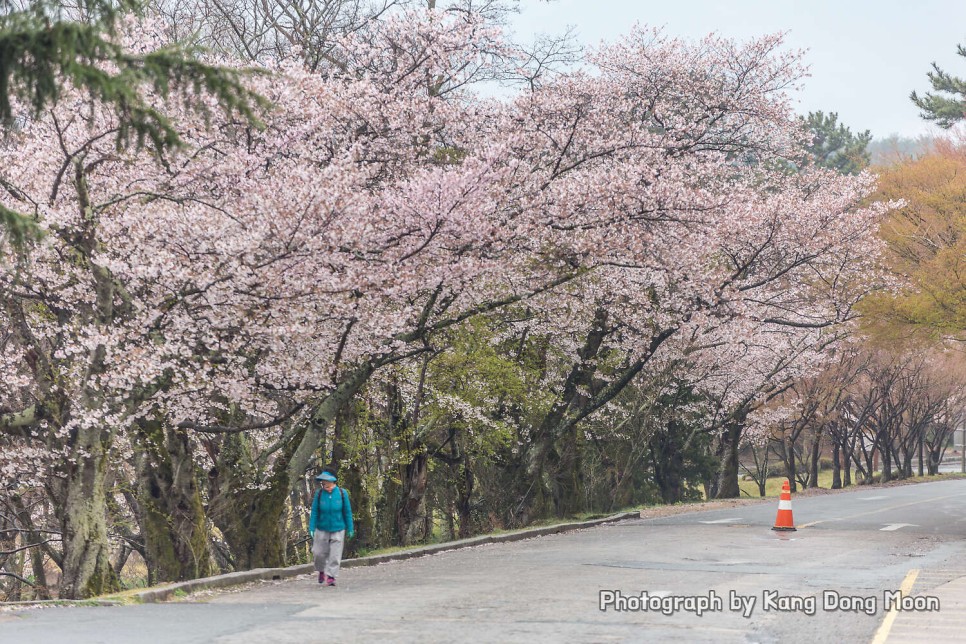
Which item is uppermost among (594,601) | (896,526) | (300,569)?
(300,569)

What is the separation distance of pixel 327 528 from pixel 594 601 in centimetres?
413

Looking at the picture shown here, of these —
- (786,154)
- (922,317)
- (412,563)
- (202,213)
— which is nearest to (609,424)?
(786,154)

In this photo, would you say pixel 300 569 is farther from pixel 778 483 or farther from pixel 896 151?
pixel 778 483

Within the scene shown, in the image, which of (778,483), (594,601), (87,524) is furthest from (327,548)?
(778,483)

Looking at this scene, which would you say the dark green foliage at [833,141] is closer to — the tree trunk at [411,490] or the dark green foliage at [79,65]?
the tree trunk at [411,490]

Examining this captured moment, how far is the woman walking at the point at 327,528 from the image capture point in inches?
539

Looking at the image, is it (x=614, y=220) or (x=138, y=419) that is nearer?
(x=138, y=419)

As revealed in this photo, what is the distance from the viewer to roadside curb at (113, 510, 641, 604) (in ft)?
40.2

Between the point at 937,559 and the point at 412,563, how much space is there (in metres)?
7.78

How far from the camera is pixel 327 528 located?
45.2ft

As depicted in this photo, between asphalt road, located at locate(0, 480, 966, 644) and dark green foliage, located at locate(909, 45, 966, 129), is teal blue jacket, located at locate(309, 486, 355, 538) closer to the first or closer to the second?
asphalt road, located at locate(0, 480, 966, 644)

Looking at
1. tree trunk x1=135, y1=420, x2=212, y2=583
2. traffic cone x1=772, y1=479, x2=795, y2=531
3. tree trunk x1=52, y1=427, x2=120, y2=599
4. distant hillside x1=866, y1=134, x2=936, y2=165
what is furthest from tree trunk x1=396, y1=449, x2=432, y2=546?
distant hillside x1=866, y1=134, x2=936, y2=165

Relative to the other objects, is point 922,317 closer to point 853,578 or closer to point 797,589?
point 853,578

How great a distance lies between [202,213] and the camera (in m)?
15.7
